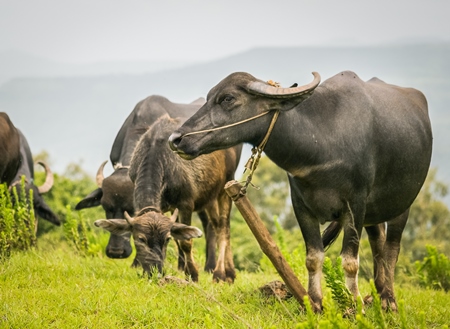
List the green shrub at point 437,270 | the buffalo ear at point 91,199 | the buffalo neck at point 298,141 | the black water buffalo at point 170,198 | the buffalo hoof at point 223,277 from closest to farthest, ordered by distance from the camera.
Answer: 1. the buffalo neck at point 298,141
2. the black water buffalo at point 170,198
3. the buffalo hoof at point 223,277
4. the green shrub at point 437,270
5. the buffalo ear at point 91,199

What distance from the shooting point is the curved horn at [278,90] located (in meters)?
5.72

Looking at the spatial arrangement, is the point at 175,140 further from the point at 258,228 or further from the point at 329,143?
the point at 329,143

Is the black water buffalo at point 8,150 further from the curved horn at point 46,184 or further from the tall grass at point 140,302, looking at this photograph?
the curved horn at point 46,184

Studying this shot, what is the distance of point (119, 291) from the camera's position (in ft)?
22.9

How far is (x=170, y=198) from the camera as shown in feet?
29.1

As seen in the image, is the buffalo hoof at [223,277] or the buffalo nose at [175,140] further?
the buffalo hoof at [223,277]

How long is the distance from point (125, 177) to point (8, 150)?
1840 millimetres

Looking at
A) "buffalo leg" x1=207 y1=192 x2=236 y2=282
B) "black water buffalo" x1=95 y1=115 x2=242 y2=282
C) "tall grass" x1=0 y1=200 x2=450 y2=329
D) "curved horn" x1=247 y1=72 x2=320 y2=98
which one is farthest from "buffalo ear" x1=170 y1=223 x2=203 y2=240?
"curved horn" x1=247 y1=72 x2=320 y2=98

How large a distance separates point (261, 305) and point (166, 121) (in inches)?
129

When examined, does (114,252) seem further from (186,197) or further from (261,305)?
(261,305)

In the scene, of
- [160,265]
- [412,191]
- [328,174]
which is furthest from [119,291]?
[412,191]

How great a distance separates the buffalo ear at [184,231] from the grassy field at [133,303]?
0.45m

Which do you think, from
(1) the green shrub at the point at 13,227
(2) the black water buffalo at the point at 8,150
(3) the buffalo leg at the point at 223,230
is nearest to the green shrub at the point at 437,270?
(3) the buffalo leg at the point at 223,230

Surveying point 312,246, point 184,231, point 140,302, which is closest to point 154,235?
point 184,231
